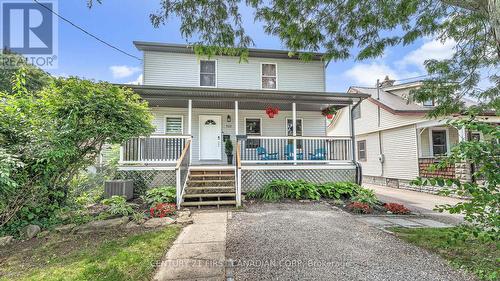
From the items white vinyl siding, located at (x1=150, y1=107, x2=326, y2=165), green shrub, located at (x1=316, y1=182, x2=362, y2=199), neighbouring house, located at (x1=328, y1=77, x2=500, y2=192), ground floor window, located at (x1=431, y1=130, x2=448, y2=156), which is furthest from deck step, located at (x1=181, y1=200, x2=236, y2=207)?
ground floor window, located at (x1=431, y1=130, x2=448, y2=156)

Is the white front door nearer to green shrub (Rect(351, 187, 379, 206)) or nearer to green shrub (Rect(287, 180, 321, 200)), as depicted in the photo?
green shrub (Rect(287, 180, 321, 200))

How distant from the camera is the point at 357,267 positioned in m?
3.22

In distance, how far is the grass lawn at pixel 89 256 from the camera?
3004 millimetres

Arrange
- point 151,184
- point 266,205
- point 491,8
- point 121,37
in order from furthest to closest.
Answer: point 121,37 → point 151,184 → point 266,205 → point 491,8

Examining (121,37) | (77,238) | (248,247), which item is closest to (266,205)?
(248,247)

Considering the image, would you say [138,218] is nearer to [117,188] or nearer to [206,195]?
[206,195]

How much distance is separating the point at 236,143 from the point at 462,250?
6025 millimetres

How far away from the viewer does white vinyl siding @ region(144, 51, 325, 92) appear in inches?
427

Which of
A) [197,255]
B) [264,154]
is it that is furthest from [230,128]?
[197,255]

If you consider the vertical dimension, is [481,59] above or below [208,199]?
above

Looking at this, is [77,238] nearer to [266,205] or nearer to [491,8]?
[266,205]

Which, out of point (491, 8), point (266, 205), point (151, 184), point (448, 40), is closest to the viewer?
point (491, 8)

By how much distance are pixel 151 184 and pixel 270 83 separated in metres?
7.00

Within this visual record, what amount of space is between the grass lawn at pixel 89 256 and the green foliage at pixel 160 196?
6.58 ft
